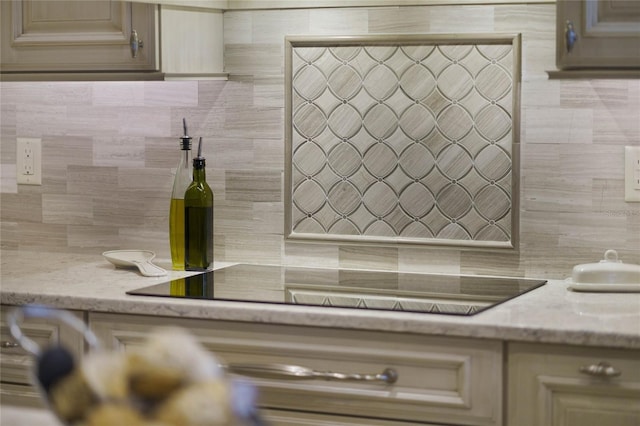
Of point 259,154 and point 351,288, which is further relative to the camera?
point 259,154

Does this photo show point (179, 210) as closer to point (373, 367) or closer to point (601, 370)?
point (373, 367)

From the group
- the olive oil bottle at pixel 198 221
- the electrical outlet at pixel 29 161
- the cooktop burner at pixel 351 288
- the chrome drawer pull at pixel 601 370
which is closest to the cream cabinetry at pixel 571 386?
the chrome drawer pull at pixel 601 370

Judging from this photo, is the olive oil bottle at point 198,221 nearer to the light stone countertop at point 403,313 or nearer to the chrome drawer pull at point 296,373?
the light stone countertop at point 403,313

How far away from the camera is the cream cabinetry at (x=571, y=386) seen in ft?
6.23

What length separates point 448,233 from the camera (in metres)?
2.58

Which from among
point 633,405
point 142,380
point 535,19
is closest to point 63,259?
point 535,19

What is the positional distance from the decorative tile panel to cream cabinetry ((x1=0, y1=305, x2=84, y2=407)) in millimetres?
693

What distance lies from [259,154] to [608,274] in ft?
3.18

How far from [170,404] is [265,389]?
1.17 meters

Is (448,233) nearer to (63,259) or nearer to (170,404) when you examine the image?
(63,259)

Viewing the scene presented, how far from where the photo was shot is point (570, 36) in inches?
84.5

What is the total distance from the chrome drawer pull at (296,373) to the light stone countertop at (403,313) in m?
0.09

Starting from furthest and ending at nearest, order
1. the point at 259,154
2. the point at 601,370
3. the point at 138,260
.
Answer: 1. the point at 259,154
2. the point at 138,260
3. the point at 601,370

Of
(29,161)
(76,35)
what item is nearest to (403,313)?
(76,35)
